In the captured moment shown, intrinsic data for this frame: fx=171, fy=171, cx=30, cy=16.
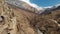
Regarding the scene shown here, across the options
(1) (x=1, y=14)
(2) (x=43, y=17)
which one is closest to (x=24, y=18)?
(2) (x=43, y=17)

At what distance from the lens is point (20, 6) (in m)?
6.29

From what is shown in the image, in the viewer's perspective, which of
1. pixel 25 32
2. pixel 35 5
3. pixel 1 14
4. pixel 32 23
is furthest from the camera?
pixel 35 5

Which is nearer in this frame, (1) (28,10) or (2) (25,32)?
(2) (25,32)

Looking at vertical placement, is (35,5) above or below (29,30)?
above

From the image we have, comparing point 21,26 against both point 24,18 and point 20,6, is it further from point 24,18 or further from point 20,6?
point 20,6

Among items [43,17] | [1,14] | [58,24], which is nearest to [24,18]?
[43,17]

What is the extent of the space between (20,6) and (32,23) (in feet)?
3.17

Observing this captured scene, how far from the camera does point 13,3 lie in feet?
19.8

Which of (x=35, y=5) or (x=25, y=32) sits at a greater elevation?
(x=35, y=5)

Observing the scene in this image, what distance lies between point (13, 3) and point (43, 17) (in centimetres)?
118

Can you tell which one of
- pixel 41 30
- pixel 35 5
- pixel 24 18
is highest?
pixel 35 5

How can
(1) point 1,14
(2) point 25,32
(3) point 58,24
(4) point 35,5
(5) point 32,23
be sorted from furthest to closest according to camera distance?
1. (4) point 35,5
2. (5) point 32,23
3. (3) point 58,24
4. (2) point 25,32
5. (1) point 1,14

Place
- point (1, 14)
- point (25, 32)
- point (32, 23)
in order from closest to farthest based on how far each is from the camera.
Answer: point (1, 14)
point (25, 32)
point (32, 23)

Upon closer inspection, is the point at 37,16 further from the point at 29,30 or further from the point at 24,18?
the point at 29,30
